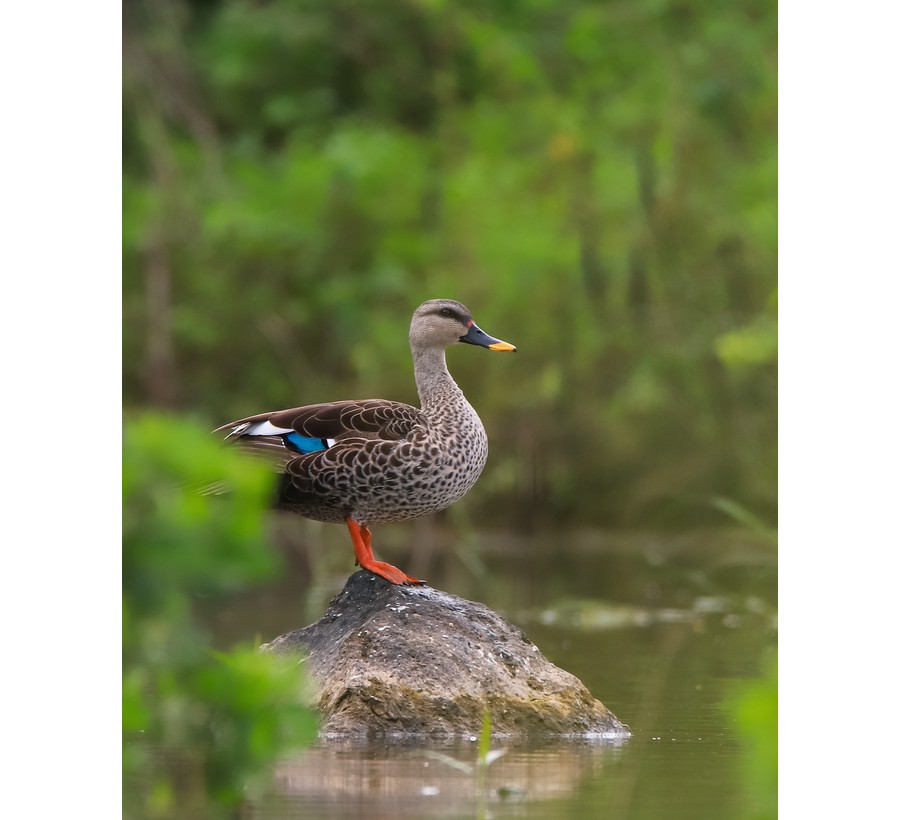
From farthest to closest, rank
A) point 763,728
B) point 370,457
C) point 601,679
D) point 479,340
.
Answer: point 601,679, point 479,340, point 370,457, point 763,728

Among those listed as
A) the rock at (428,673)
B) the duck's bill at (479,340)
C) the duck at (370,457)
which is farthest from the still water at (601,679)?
the duck's bill at (479,340)

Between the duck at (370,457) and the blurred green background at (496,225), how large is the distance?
8212mm

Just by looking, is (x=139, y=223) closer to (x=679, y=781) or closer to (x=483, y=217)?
(x=483, y=217)

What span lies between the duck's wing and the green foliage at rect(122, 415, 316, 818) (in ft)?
8.97

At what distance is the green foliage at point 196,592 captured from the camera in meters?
2.76

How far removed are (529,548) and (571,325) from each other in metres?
2.82

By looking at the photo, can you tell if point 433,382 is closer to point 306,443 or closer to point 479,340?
point 479,340

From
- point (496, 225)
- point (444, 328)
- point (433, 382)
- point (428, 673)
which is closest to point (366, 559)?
point (428, 673)

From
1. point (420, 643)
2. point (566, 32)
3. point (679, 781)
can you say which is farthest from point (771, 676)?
point (566, 32)

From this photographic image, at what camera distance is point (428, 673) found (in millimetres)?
5805

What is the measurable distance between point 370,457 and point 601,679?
208 centimetres

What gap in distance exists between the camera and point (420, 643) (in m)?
5.88

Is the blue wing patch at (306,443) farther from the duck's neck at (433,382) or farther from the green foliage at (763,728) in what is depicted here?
the green foliage at (763,728)

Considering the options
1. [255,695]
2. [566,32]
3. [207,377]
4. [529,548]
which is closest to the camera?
[255,695]
